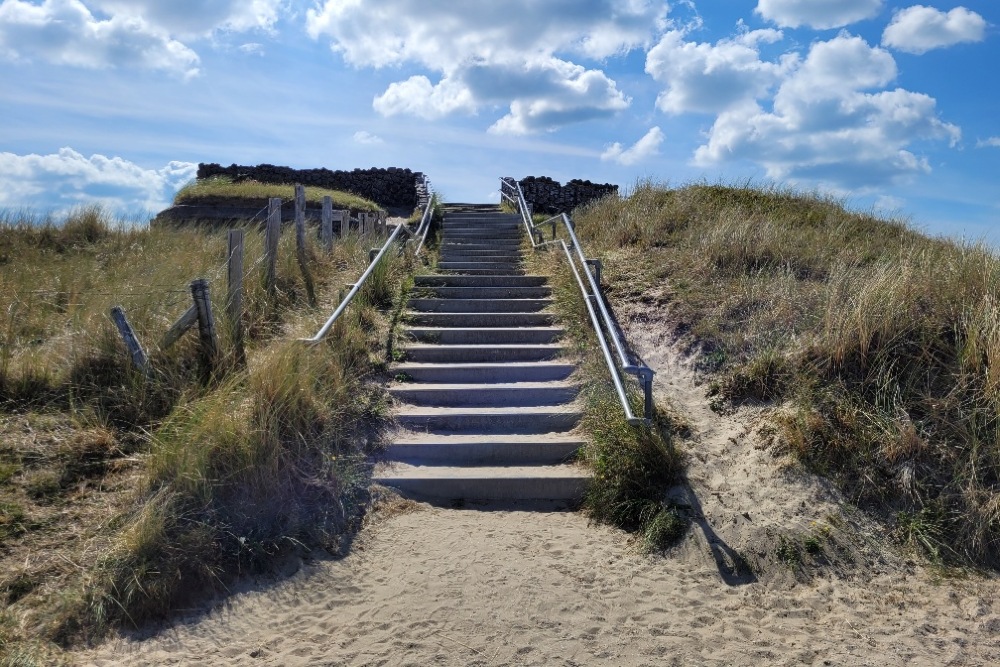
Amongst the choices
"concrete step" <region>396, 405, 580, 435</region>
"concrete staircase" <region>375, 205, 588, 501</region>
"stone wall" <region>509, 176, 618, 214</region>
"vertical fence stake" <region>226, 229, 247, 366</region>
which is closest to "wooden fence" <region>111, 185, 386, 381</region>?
"vertical fence stake" <region>226, 229, 247, 366</region>

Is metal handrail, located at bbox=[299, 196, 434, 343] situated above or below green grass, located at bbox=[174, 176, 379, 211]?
below

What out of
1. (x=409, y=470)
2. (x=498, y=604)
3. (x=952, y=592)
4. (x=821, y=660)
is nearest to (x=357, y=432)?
(x=409, y=470)

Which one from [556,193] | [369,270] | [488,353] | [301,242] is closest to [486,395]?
[488,353]

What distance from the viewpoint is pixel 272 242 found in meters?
9.58

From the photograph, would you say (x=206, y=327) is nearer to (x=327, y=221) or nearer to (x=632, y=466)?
(x=632, y=466)

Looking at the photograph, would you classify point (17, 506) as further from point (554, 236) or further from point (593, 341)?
point (554, 236)

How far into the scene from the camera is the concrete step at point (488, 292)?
10680mm

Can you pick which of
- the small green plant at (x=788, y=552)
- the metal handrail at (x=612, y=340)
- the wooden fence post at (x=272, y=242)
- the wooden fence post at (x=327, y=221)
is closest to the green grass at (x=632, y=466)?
the metal handrail at (x=612, y=340)

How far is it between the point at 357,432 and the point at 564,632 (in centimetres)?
295

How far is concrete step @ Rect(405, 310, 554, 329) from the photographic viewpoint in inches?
378

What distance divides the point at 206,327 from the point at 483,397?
2796 millimetres

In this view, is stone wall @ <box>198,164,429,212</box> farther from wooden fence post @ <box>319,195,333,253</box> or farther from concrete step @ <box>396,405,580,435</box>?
concrete step @ <box>396,405,580,435</box>

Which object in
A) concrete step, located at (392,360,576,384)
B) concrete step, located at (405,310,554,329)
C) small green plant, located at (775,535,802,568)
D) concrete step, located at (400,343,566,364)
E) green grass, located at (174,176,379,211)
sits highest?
green grass, located at (174,176,379,211)

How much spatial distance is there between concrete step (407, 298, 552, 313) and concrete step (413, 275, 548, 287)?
791 millimetres
